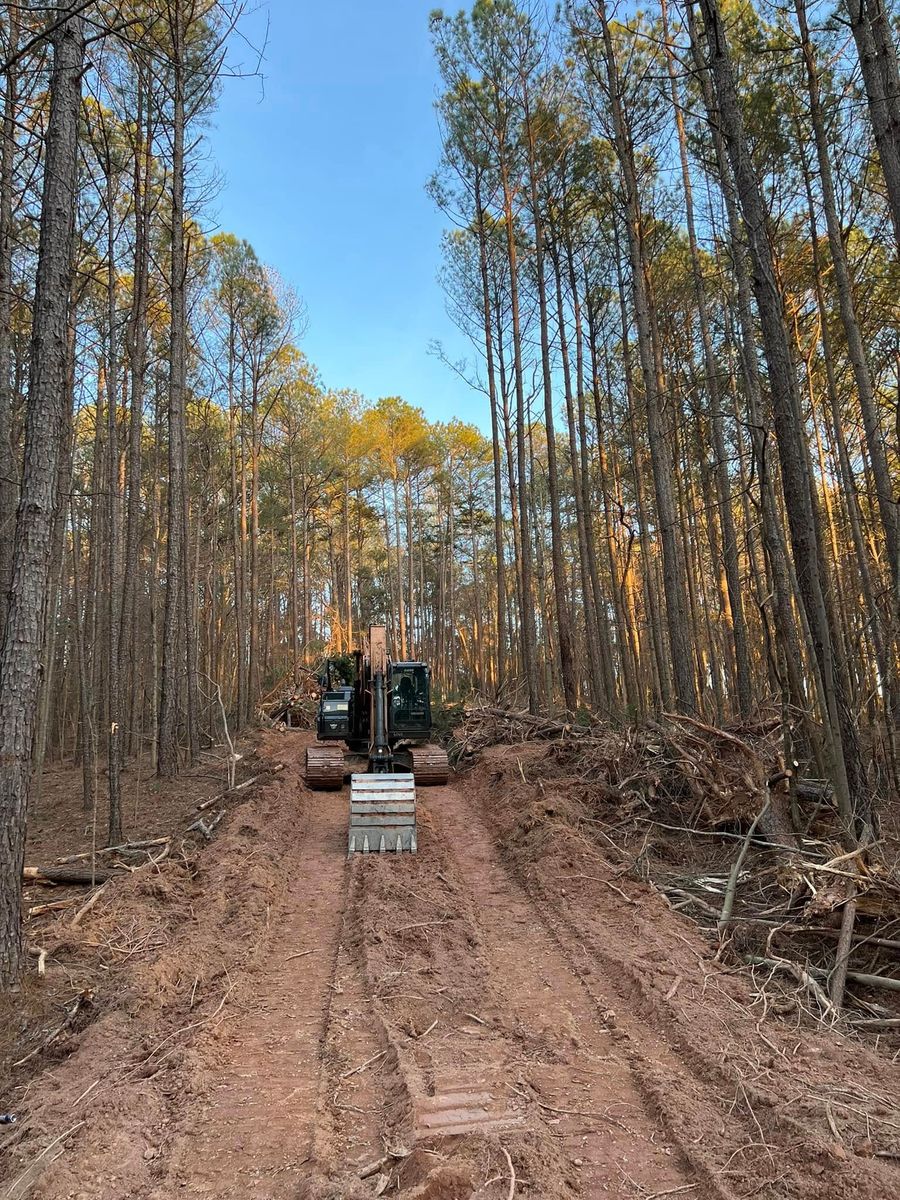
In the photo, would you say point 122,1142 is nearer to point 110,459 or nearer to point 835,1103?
point 835,1103

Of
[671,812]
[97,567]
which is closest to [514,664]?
[97,567]

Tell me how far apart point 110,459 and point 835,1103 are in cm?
1057

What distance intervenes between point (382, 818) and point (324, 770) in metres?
3.31

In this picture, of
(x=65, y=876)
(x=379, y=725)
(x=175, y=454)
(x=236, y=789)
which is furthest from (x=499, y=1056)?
(x=175, y=454)

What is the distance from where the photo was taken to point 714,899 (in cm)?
553

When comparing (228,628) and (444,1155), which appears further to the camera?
(228,628)

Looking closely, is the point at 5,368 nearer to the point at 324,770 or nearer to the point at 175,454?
the point at 175,454

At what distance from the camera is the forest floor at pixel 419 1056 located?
261cm

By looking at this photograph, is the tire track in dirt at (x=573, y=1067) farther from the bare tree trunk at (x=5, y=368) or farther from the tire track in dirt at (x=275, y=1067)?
the bare tree trunk at (x=5, y=368)

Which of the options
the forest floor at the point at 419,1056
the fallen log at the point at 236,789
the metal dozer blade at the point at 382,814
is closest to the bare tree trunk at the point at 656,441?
the metal dozer blade at the point at 382,814

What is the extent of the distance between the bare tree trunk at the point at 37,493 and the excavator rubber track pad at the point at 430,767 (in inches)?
281

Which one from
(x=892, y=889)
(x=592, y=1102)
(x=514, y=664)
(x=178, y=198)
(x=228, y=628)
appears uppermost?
(x=178, y=198)

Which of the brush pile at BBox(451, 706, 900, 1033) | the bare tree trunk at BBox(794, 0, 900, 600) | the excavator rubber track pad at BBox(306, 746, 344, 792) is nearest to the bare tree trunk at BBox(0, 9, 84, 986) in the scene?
the brush pile at BBox(451, 706, 900, 1033)

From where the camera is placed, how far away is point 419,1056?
138 inches
